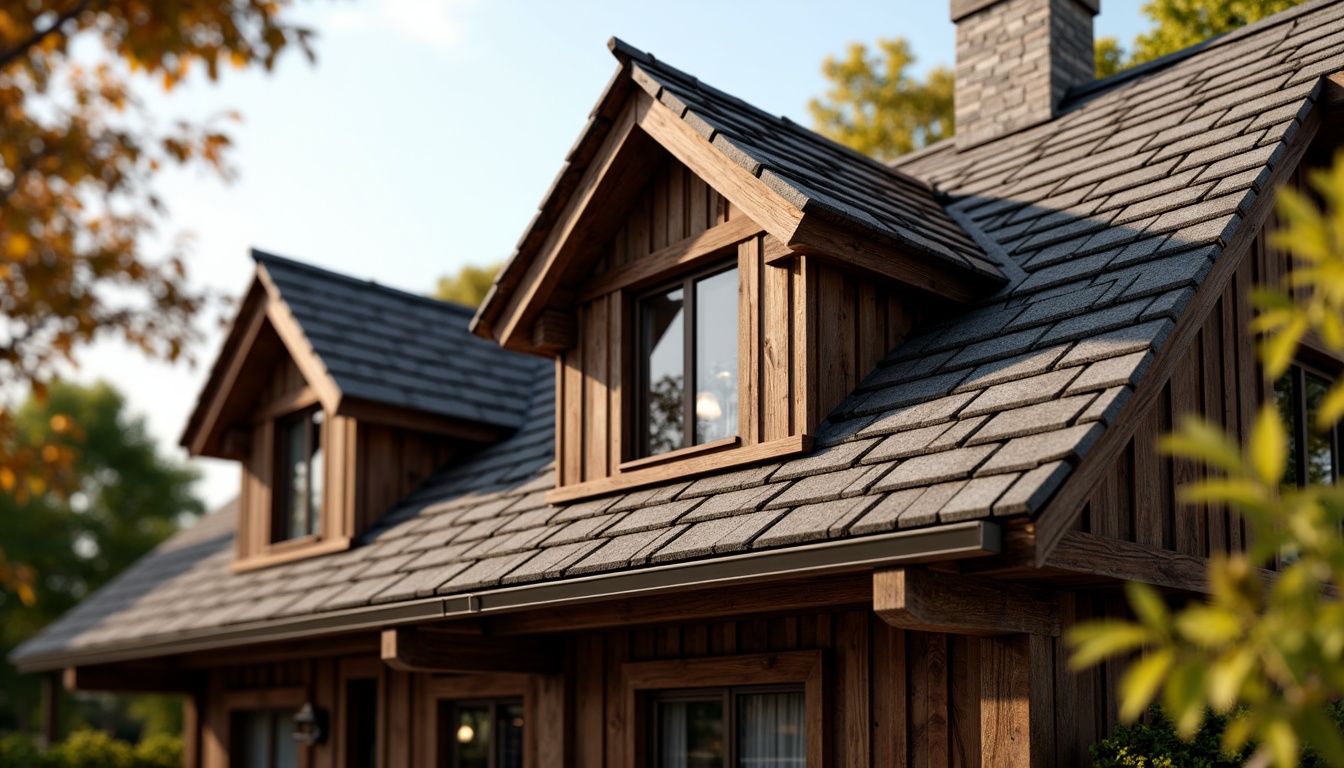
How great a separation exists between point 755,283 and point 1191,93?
134 inches

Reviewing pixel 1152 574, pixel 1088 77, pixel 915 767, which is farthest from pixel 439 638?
pixel 1088 77

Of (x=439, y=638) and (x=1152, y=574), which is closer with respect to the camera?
(x=1152, y=574)

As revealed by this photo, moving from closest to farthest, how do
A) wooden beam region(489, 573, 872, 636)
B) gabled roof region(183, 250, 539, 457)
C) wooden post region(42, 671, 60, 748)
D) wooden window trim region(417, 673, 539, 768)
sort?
wooden beam region(489, 573, 872, 636) → wooden window trim region(417, 673, 539, 768) → gabled roof region(183, 250, 539, 457) → wooden post region(42, 671, 60, 748)

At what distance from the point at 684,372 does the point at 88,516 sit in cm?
3896

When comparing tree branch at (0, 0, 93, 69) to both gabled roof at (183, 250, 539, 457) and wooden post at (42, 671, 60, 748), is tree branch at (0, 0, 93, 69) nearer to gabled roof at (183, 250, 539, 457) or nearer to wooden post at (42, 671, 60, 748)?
gabled roof at (183, 250, 539, 457)

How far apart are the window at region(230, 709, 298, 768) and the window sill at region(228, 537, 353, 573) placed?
4.69 ft

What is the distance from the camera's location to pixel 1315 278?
2.22m

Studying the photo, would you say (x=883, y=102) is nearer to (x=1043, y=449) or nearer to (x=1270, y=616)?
(x=1043, y=449)

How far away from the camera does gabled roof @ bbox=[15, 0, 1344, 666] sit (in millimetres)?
5586

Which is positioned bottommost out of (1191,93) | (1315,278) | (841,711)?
(841,711)

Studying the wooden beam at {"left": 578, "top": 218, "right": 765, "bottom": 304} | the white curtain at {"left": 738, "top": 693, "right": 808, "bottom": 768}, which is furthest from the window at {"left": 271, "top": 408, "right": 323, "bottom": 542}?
the white curtain at {"left": 738, "top": 693, "right": 808, "bottom": 768}

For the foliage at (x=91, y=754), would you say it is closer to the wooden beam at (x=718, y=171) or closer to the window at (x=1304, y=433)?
the wooden beam at (x=718, y=171)

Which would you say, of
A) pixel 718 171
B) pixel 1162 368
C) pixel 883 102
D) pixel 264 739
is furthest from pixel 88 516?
pixel 1162 368

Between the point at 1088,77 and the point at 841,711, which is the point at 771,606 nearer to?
the point at 841,711
